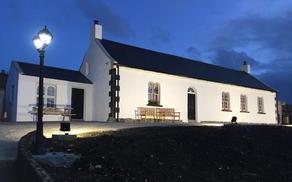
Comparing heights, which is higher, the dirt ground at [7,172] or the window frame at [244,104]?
the window frame at [244,104]


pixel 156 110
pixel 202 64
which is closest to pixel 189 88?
pixel 156 110

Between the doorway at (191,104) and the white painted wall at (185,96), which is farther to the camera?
the doorway at (191,104)

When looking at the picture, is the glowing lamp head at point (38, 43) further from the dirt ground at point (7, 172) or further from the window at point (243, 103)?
the window at point (243, 103)

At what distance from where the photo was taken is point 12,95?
2594 centimetres

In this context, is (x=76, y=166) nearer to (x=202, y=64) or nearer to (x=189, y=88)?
(x=189, y=88)

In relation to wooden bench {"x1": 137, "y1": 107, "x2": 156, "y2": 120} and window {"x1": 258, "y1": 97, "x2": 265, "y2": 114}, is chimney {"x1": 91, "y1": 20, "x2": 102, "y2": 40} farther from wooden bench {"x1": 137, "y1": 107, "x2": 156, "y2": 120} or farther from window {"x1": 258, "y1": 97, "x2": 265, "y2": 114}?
window {"x1": 258, "y1": 97, "x2": 265, "y2": 114}

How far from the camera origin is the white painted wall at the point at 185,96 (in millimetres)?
25922

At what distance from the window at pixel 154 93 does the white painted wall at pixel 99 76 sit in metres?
2.82

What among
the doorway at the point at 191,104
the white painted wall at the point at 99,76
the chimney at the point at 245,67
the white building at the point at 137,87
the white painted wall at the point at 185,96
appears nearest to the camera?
the white building at the point at 137,87

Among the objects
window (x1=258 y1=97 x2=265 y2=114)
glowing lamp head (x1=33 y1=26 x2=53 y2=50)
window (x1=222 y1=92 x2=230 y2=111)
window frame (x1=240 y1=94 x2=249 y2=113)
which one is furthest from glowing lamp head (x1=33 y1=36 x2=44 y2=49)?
window (x1=258 y1=97 x2=265 y2=114)

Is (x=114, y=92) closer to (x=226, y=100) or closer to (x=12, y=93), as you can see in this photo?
(x=12, y=93)

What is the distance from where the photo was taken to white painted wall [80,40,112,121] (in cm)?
2628

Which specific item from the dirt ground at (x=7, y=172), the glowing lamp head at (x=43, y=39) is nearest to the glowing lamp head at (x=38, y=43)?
the glowing lamp head at (x=43, y=39)

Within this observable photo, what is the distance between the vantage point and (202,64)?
35438 millimetres
